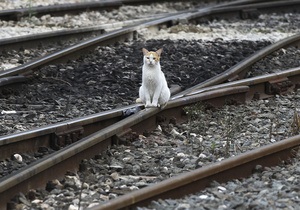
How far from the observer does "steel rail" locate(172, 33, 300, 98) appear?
10.0 meters

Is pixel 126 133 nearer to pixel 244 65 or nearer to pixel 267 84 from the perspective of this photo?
pixel 267 84

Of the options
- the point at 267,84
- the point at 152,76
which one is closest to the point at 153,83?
the point at 152,76

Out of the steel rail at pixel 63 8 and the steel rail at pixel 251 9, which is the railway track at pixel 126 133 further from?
the steel rail at pixel 251 9

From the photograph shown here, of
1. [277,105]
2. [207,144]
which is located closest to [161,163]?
[207,144]

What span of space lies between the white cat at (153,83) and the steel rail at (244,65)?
775mm

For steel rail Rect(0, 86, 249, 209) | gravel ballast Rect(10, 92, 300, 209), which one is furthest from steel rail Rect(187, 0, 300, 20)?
steel rail Rect(0, 86, 249, 209)

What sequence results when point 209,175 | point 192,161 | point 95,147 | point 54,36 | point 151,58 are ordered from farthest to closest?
point 54,36 < point 151,58 < point 95,147 < point 192,161 < point 209,175

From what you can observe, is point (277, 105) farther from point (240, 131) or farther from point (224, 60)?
point (224, 60)

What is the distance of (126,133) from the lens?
26.4 ft

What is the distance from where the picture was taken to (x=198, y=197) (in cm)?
639

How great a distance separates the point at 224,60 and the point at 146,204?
5820mm

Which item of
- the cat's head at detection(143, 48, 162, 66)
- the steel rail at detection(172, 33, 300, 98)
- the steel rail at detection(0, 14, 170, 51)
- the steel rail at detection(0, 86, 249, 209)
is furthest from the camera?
the steel rail at detection(0, 14, 170, 51)

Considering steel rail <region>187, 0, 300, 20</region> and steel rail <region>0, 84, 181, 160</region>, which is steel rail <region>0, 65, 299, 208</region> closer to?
steel rail <region>0, 84, 181, 160</region>

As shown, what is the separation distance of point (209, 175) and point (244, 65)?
4489mm
